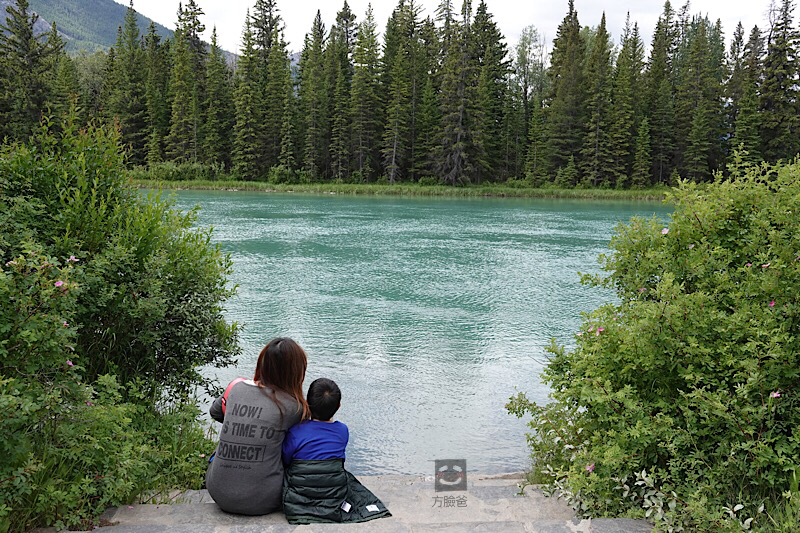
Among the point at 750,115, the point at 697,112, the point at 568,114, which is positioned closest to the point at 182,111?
the point at 568,114


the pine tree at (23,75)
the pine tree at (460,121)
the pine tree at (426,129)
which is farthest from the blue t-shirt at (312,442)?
the pine tree at (426,129)

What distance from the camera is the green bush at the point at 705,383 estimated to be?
3008mm

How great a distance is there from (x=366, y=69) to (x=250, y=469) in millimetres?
53889

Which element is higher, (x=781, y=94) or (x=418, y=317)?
(x=781, y=94)

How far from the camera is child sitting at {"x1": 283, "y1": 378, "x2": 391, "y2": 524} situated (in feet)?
10.6

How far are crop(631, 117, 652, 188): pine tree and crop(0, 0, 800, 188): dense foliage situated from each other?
0.12 m

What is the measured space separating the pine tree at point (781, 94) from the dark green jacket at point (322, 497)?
53.4 metres

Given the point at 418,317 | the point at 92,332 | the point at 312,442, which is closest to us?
the point at 312,442

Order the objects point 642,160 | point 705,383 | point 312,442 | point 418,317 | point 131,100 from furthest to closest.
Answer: point 131,100 → point 642,160 → point 418,317 → point 312,442 → point 705,383

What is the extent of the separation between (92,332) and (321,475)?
217cm

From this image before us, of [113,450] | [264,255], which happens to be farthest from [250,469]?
[264,255]

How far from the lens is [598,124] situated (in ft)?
174

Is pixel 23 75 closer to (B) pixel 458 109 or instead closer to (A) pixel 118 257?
(B) pixel 458 109

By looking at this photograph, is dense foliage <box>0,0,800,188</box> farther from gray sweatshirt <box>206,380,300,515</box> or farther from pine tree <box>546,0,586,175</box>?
gray sweatshirt <box>206,380,300,515</box>
